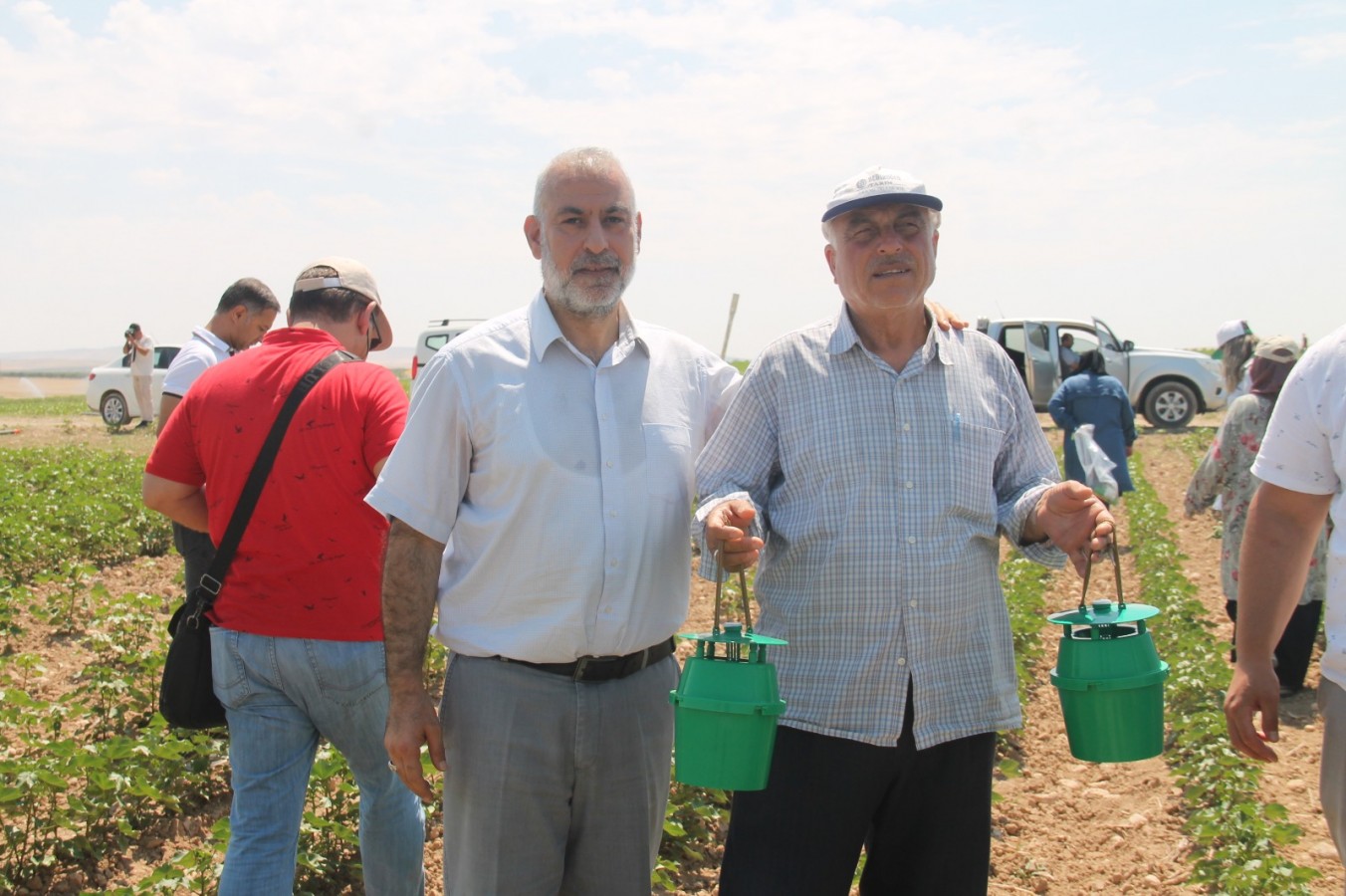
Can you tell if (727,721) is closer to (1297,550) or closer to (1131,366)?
(1297,550)

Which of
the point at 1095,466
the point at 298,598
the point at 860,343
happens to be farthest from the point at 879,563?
the point at 1095,466

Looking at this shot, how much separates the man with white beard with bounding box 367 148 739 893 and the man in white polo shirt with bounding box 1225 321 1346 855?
120cm

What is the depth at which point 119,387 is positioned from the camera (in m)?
21.7

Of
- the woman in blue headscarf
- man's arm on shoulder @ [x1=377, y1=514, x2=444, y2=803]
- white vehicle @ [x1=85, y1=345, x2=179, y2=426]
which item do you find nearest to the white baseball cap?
man's arm on shoulder @ [x1=377, y1=514, x2=444, y2=803]

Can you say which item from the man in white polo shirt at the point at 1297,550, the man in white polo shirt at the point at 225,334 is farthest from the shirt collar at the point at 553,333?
the man in white polo shirt at the point at 225,334

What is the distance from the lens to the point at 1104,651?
235 cm

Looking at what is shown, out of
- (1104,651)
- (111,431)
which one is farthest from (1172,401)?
(1104,651)

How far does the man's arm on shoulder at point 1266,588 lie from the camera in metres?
2.52

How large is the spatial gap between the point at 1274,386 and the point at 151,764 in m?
4.93

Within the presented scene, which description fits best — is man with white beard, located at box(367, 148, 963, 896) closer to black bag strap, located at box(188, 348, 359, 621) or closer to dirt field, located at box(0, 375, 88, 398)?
black bag strap, located at box(188, 348, 359, 621)

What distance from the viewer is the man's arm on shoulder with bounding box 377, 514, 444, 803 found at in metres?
2.44

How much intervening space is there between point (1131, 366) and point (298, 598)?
18754mm

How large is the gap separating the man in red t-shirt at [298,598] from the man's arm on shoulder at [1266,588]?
6.46ft

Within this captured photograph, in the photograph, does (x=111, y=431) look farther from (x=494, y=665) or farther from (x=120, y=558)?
(x=494, y=665)
